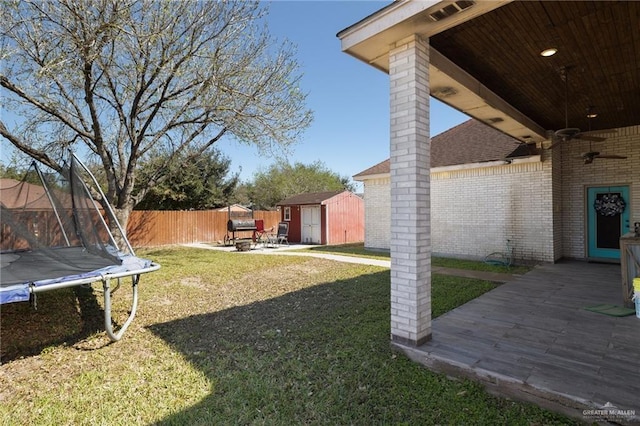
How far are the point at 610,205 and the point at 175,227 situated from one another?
713 inches

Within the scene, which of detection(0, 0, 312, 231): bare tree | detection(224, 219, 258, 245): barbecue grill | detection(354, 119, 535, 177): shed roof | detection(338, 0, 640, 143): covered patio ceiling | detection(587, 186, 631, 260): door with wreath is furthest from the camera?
detection(224, 219, 258, 245): barbecue grill

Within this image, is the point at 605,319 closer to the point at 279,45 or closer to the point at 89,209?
the point at 89,209

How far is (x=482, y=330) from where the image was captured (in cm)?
375

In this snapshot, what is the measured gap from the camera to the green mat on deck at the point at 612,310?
163 inches

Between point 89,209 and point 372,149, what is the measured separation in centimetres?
3023

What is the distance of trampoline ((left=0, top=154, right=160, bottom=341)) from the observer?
137 inches

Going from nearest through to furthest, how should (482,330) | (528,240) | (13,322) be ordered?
(482,330)
(13,322)
(528,240)

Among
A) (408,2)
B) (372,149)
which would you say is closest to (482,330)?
(408,2)

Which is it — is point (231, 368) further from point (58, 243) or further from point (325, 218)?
point (325, 218)

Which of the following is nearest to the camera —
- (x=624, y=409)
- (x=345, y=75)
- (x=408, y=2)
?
(x=624, y=409)

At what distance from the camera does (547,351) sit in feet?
10.3

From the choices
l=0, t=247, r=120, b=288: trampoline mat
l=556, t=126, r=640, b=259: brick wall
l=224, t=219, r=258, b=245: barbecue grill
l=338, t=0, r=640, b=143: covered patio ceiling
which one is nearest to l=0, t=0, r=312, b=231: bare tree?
l=0, t=247, r=120, b=288: trampoline mat

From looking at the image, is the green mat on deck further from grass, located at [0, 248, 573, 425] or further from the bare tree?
the bare tree

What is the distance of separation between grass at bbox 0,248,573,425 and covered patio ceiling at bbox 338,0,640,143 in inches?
135
